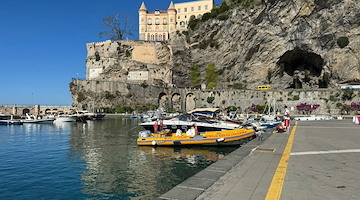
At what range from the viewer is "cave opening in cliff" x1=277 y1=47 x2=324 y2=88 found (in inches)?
2251

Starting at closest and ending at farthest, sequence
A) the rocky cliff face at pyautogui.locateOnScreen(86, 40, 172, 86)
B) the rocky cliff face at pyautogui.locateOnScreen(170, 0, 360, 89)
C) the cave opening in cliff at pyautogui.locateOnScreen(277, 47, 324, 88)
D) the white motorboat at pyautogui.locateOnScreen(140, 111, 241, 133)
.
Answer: the white motorboat at pyautogui.locateOnScreen(140, 111, 241, 133), the rocky cliff face at pyautogui.locateOnScreen(170, 0, 360, 89), the cave opening in cliff at pyautogui.locateOnScreen(277, 47, 324, 88), the rocky cliff face at pyautogui.locateOnScreen(86, 40, 172, 86)

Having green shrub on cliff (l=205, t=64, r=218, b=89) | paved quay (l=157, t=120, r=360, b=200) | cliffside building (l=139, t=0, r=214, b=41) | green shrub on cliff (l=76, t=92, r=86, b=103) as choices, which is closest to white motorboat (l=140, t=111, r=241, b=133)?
paved quay (l=157, t=120, r=360, b=200)

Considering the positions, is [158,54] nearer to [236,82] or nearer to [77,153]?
[236,82]

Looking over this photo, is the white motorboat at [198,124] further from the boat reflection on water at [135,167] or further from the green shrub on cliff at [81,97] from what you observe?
the green shrub on cliff at [81,97]

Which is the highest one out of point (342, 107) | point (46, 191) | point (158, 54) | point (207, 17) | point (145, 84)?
point (207, 17)

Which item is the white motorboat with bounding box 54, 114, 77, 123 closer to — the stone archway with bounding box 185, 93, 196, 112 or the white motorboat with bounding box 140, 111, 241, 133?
the stone archway with bounding box 185, 93, 196, 112

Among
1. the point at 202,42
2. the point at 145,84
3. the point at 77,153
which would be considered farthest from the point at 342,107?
the point at 77,153

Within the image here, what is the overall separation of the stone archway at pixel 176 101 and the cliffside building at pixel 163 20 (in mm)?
21095

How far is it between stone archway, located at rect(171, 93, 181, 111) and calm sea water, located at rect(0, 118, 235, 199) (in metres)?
49.2

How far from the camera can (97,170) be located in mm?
12141

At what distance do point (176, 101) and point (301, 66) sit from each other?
32166 mm

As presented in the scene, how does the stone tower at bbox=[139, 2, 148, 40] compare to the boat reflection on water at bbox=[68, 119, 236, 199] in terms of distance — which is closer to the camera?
the boat reflection on water at bbox=[68, 119, 236, 199]

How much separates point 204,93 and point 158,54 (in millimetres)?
18491

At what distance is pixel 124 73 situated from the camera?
225ft
